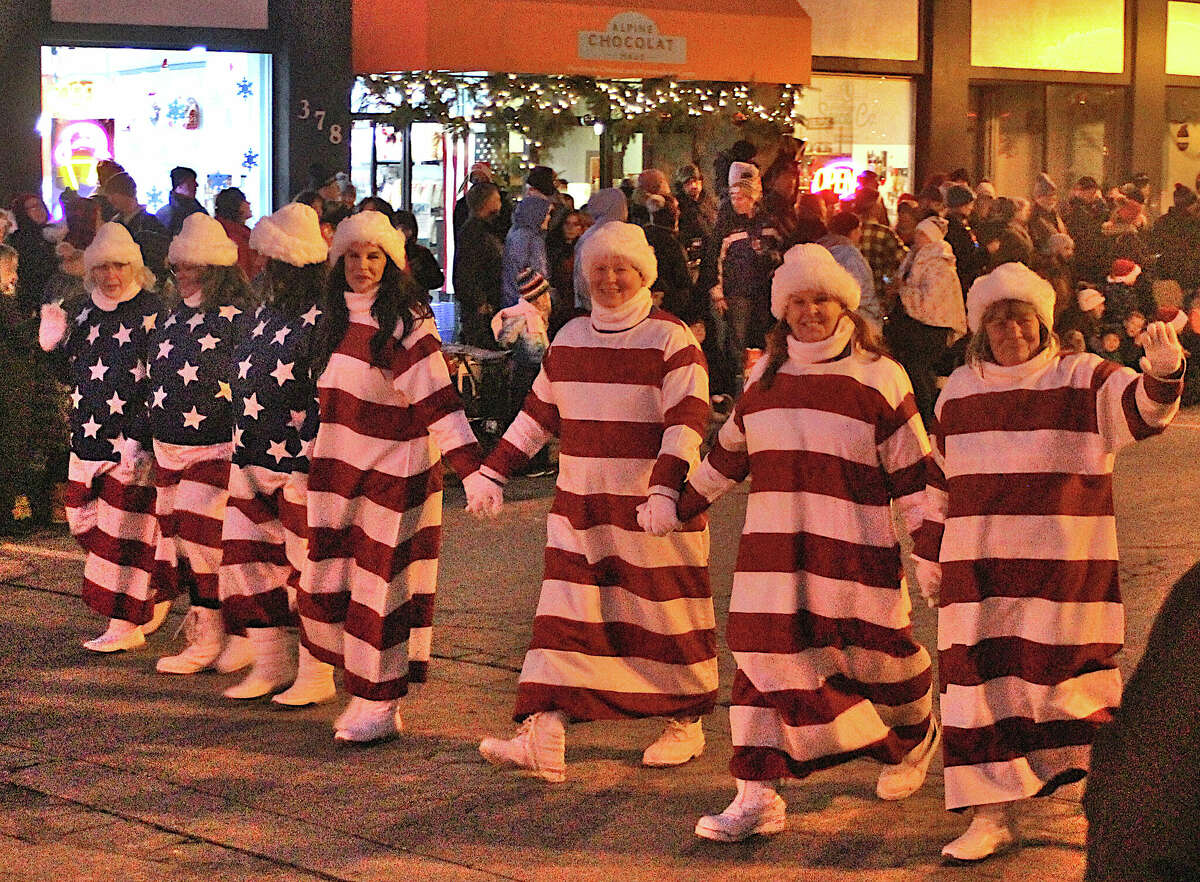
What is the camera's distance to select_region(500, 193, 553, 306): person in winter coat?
13.3m

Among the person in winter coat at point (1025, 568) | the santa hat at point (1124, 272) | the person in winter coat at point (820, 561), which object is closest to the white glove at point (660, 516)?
the person in winter coat at point (820, 561)

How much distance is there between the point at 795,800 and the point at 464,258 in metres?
8.59

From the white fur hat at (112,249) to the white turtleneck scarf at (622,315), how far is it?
272cm

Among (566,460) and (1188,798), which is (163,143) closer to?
(566,460)

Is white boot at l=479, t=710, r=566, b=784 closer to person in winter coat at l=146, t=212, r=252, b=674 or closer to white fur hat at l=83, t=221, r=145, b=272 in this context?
person in winter coat at l=146, t=212, r=252, b=674

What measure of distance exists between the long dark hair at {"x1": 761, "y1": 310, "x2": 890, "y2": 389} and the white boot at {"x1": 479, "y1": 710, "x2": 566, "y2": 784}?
134cm

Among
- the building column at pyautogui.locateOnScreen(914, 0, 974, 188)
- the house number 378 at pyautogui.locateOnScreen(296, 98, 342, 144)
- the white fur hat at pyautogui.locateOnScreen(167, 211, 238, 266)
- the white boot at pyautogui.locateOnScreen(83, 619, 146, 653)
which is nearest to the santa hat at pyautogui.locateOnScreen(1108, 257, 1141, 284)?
the house number 378 at pyautogui.locateOnScreen(296, 98, 342, 144)

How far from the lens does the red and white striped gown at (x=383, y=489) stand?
22.3ft

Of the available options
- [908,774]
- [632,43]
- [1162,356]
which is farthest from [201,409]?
[632,43]

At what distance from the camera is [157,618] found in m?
8.57

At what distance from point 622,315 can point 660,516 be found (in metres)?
0.74

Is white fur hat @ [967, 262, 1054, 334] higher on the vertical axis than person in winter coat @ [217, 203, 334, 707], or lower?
higher

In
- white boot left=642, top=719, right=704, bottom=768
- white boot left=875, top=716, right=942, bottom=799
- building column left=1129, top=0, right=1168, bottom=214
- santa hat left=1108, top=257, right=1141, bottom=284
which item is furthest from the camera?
building column left=1129, top=0, right=1168, bottom=214

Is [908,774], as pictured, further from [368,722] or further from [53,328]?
[53,328]
